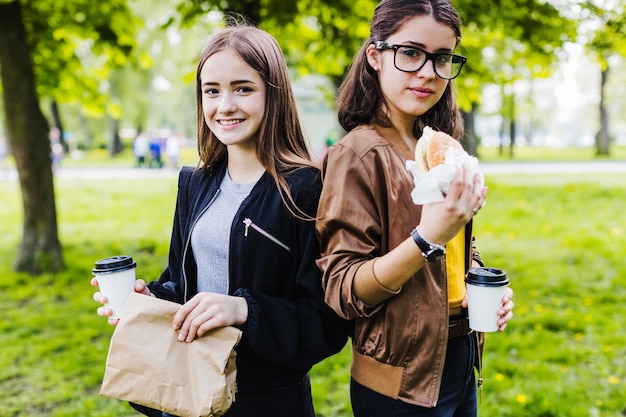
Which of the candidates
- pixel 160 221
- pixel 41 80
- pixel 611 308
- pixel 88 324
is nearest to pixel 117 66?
pixel 41 80

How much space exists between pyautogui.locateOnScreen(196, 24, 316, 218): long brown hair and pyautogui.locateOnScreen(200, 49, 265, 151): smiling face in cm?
2

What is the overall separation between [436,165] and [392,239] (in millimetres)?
281

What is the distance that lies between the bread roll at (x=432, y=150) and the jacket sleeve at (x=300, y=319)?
42 cm

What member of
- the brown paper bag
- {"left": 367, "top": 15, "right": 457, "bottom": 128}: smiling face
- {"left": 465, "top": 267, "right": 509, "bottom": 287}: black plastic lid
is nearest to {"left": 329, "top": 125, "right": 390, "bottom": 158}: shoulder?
{"left": 367, "top": 15, "right": 457, "bottom": 128}: smiling face

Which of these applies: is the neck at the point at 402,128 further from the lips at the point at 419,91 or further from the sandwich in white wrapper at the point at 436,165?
the sandwich in white wrapper at the point at 436,165

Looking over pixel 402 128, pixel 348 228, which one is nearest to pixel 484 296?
pixel 348 228

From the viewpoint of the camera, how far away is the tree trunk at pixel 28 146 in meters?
5.82

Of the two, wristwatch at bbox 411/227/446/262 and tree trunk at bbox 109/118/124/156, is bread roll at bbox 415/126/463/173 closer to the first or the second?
wristwatch at bbox 411/227/446/262

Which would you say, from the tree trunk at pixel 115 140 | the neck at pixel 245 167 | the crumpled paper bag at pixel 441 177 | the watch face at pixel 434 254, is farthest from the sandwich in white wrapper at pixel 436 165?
the tree trunk at pixel 115 140

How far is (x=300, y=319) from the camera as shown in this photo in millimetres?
1569

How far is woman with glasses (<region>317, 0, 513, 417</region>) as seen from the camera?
141 cm

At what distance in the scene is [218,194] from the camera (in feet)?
5.77

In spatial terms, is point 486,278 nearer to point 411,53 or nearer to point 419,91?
point 419,91

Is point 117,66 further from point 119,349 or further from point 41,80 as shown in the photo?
point 119,349
